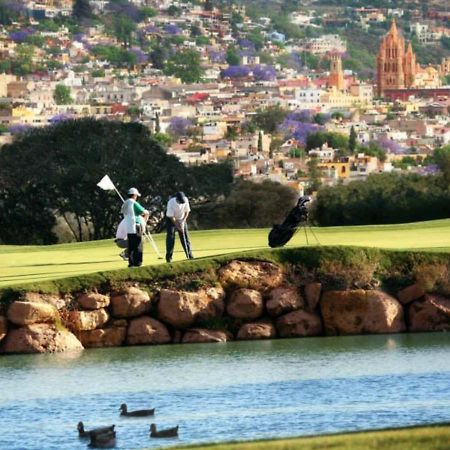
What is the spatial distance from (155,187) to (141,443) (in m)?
25.6

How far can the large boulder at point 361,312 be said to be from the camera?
19531 mm

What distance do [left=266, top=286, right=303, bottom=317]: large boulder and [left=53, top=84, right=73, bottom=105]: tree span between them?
577 ft

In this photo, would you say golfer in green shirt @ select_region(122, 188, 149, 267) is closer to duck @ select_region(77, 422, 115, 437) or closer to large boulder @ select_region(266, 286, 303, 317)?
large boulder @ select_region(266, 286, 303, 317)

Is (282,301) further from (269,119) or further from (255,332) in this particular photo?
(269,119)

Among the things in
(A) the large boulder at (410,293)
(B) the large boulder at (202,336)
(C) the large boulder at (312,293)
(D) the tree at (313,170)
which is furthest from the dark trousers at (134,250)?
(D) the tree at (313,170)

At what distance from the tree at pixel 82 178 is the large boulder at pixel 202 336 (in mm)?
16301

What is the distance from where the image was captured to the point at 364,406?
15508 mm

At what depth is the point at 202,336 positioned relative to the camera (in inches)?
765

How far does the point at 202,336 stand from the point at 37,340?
1465 millimetres

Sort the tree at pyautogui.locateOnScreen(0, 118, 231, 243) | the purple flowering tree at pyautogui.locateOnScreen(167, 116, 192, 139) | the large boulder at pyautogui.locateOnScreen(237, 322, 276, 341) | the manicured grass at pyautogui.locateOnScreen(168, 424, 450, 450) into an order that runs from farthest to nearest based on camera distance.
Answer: the purple flowering tree at pyautogui.locateOnScreen(167, 116, 192, 139) < the tree at pyautogui.locateOnScreen(0, 118, 231, 243) < the large boulder at pyautogui.locateOnScreen(237, 322, 276, 341) < the manicured grass at pyautogui.locateOnScreen(168, 424, 450, 450)

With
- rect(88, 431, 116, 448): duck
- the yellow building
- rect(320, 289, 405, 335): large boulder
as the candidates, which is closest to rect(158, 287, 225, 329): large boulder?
rect(320, 289, 405, 335): large boulder

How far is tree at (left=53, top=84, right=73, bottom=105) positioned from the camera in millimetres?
195500

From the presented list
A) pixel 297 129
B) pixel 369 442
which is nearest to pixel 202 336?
pixel 369 442

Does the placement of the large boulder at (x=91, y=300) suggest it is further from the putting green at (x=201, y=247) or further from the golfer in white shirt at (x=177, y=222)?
the golfer in white shirt at (x=177, y=222)
